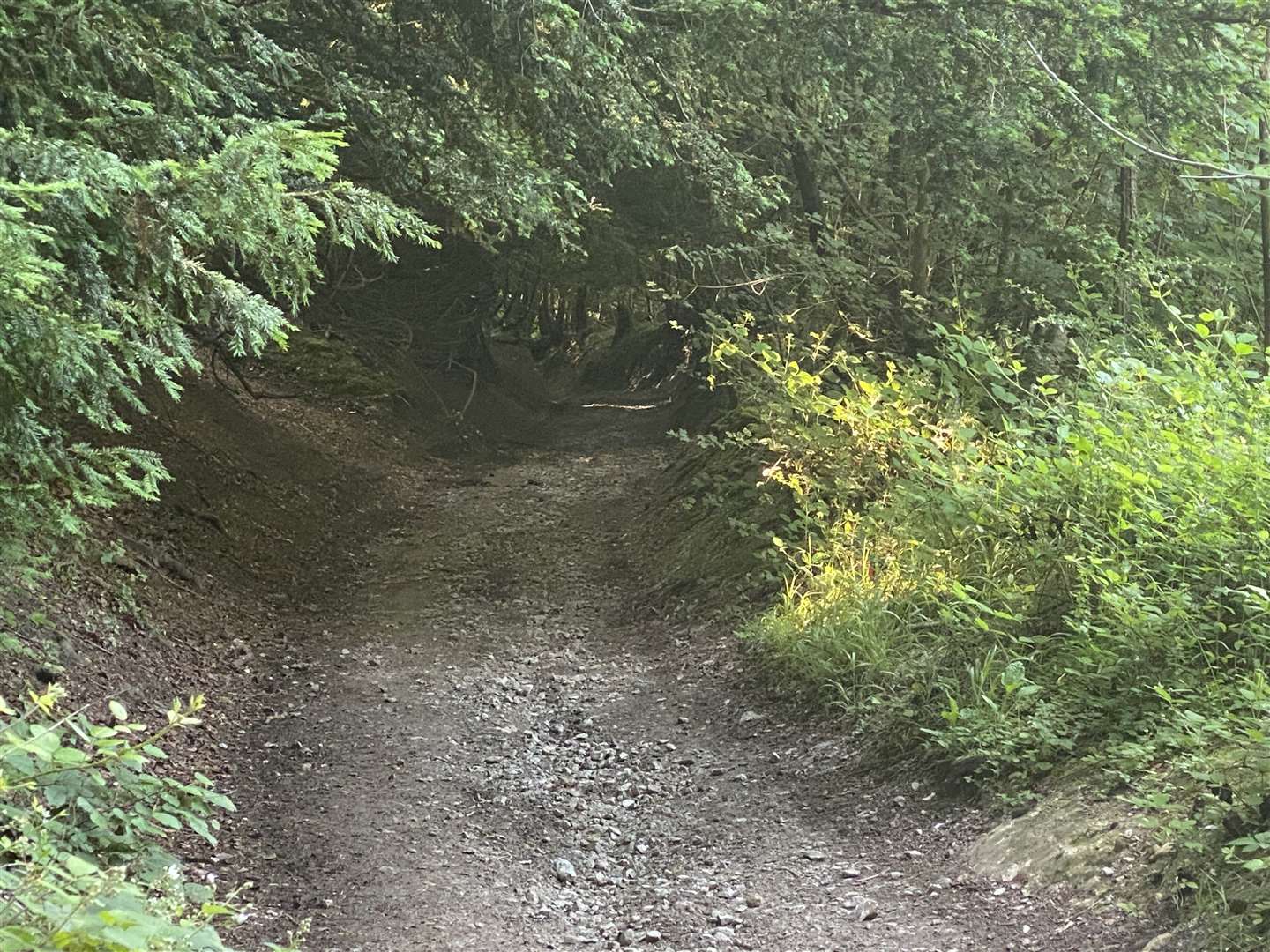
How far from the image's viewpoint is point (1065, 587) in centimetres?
530

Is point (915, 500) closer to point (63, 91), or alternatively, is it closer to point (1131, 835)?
point (1131, 835)

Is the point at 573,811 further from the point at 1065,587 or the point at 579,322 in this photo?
the point at 579,322

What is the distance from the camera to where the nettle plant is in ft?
6.95

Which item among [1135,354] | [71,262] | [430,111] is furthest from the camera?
[1135,354]

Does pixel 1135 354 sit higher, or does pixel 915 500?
pixel 1135 354

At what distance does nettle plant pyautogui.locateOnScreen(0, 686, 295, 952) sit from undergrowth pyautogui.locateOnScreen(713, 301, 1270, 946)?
305 centimetres

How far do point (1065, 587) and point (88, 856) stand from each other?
4476 millimetres

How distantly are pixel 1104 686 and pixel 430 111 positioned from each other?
550cm

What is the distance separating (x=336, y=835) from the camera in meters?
4.93

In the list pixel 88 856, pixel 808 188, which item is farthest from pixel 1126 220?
pixel 88 856

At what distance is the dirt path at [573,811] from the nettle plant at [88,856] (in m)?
0.88

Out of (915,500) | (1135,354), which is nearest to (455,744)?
(915,500)

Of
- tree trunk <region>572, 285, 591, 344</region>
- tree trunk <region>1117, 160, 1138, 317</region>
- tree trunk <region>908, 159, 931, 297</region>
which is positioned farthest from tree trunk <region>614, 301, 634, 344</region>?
tree trunk <region>1117, 160, 1138, 317</region>

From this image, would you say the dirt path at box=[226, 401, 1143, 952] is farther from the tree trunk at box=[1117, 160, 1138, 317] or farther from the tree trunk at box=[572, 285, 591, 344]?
the tree trunk at box=[572, 285, 591, 344]
